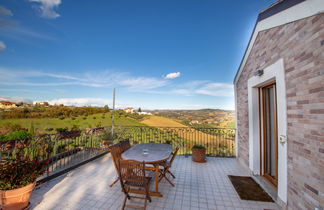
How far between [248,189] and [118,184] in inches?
112

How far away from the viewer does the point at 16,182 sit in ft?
6.95

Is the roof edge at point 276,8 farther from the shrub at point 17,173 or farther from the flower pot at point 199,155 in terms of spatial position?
the shrub at point 17,173

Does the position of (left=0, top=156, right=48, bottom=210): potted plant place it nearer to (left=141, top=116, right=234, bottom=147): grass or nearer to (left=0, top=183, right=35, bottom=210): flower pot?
(left=0, top=183, right=35, bottom=210): flower pot

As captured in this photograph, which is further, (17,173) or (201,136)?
(201,136)

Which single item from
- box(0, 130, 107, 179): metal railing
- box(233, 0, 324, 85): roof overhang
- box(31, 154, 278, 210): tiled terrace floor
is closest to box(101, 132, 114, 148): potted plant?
box(0, 130, 107, 179): metal railing

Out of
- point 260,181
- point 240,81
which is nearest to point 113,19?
point 240,81

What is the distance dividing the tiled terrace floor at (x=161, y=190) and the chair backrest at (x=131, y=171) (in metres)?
0.48

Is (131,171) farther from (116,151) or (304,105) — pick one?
(304,105)

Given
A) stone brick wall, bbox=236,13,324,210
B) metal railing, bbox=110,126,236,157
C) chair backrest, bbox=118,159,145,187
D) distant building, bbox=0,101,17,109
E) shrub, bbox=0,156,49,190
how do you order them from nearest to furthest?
1. stone brick wall, bbox=236,13,324,210
2. shrub, bbox=0,156,49,190
3. chair backrest, bbox=118,159,145,187
4. metal railing, bbox=110,126,236,157
5. distant building, bbox=0,101,17,109

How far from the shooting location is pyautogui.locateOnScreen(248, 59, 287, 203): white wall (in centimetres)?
214

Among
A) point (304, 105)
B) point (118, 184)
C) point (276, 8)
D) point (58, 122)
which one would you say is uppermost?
point (276, 8)

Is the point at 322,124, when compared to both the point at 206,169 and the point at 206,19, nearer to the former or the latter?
the point at 206,169

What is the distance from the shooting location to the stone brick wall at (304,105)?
59.6 inches

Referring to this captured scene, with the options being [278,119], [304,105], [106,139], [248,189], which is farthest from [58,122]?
[304,105]
